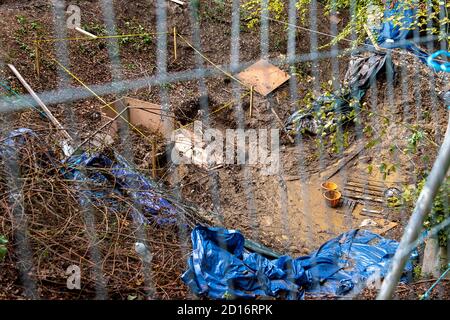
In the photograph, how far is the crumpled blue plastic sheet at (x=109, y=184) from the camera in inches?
192

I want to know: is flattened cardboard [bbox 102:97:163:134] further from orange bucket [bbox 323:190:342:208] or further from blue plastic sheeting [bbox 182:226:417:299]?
blue plastic sheeting [bbox 182:226:417:299]

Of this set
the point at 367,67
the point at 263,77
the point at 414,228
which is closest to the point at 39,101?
the point at 263,77

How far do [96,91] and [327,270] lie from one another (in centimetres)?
445

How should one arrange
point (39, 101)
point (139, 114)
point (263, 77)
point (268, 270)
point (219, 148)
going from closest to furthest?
point (268, 270)
point (39, 101)
point (139, 114)
point (219, 148)
point (263, 77)

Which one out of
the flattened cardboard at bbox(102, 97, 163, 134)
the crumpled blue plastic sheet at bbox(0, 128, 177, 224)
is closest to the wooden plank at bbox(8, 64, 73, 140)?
the crumpled blue plastic sheet at bbox(0, 128, 177, 224)

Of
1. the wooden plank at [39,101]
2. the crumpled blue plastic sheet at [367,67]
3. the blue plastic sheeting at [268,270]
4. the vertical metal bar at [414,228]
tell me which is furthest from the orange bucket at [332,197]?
the vertical metal bar at [414,228]

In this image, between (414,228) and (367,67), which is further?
(367,67)

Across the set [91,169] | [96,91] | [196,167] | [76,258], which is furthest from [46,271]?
[96,91]

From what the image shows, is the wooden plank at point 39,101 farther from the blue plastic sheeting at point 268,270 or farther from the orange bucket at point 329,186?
the orange bucket at point 329,186

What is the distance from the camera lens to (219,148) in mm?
7094

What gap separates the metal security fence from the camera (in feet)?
13.9

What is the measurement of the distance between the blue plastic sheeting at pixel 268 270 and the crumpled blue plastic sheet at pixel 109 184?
673mm

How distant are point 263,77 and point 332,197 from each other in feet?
8.63

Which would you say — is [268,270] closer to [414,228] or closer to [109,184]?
[109,184]
